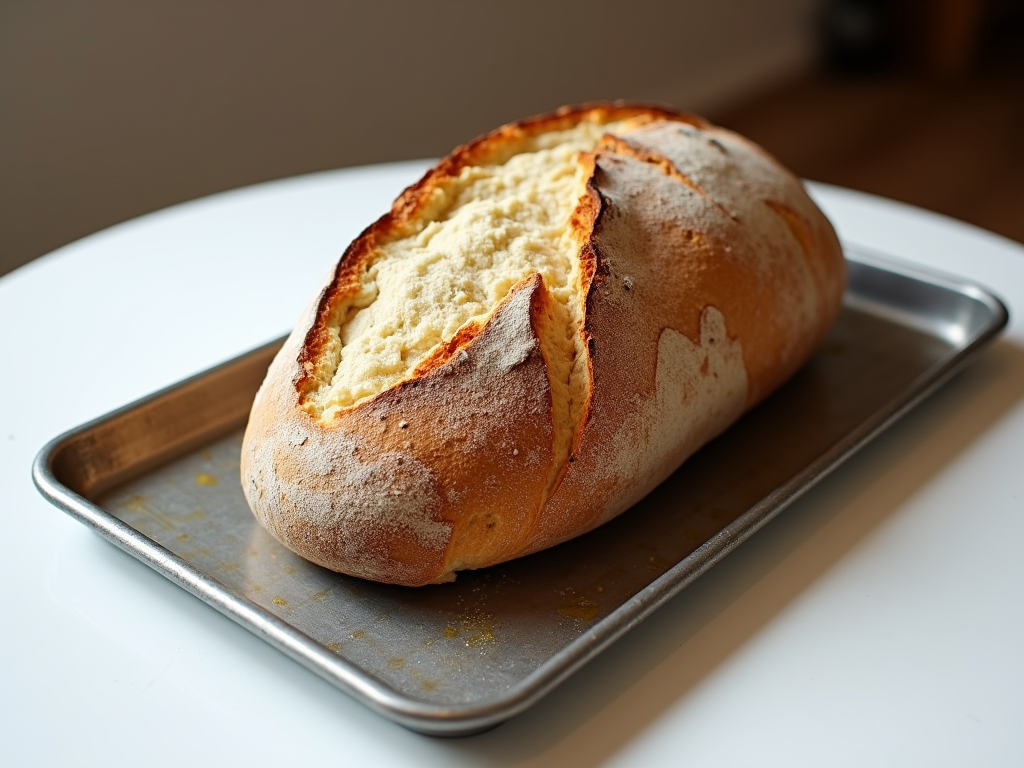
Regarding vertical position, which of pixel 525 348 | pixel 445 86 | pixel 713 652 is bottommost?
pixel 445 86

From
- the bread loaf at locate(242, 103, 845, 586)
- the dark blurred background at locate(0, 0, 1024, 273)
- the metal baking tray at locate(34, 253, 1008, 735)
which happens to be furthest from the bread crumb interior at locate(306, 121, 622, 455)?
the dark blurred background at locate(0, 0, 1024, 273)

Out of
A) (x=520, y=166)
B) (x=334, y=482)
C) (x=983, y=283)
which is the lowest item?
(x=983, y=283)

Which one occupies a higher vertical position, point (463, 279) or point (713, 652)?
point (463, 279)

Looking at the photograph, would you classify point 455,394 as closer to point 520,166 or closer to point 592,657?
point 592,657

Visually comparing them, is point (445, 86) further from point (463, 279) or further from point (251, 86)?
point (463, 279)

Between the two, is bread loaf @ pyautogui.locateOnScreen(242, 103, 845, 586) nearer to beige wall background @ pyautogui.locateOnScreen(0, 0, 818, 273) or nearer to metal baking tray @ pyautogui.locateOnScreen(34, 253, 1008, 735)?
metal baking tray @ pyautogui.locateOnScreen(34, 253, 1008, 735)

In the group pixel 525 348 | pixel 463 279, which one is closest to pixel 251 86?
pixel 463 279

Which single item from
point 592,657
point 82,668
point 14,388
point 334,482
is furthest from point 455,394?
point 14,388
